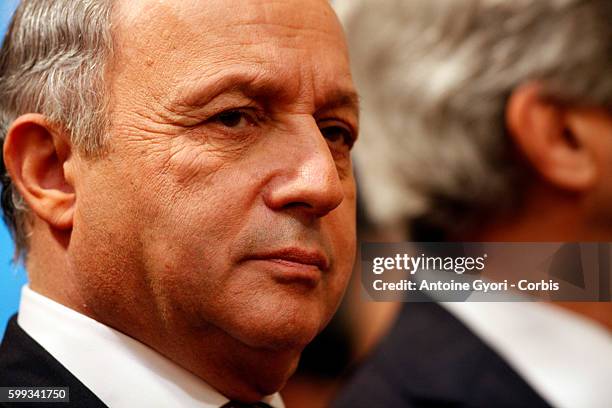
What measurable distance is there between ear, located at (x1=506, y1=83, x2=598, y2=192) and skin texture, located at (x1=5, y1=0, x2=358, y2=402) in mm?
818

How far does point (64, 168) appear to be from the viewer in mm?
1518

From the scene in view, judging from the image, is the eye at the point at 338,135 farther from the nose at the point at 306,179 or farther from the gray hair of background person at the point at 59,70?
the gray hair of background person at the point at 59,70

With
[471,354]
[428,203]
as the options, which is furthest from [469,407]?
[428,203]

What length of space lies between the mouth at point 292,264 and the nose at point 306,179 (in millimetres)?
60

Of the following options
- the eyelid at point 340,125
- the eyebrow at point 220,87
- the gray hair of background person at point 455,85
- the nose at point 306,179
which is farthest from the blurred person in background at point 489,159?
the eyebrow at point 220,87

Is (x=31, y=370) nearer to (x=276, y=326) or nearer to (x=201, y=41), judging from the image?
(x=276, y=326)

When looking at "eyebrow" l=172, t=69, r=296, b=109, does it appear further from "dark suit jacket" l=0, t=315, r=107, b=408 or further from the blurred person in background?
the blurred person in background

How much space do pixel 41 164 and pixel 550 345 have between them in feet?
3.86

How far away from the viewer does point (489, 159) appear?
2.27 meters

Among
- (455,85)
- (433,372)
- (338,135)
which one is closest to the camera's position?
(338,135)

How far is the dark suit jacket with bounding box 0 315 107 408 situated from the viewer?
60.1 inches

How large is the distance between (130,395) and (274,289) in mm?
278

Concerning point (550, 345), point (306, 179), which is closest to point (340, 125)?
point (306, 179)

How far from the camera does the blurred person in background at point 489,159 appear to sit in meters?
2.13
